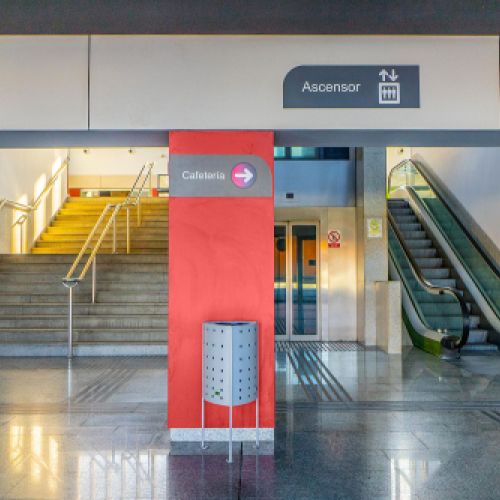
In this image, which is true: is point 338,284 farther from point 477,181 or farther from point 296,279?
point 477,181

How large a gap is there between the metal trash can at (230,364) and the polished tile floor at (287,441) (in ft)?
1.37

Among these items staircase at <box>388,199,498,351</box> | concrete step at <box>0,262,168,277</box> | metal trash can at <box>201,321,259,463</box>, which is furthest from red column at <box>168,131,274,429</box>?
concrete step at <box>0,262,168,277</box>

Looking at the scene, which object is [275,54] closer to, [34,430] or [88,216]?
[34,430]

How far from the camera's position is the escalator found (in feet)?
26.3

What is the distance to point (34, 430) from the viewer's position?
415cm

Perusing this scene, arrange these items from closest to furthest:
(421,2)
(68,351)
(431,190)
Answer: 1. (421,2)
2. (68,351)
3. (431,190)

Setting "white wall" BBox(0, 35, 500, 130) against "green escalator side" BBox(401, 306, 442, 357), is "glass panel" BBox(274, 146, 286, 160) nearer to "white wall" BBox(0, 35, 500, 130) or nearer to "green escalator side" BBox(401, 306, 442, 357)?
"green escalator side" BBox(401, 306, 442, 357)

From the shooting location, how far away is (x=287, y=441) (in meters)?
3.88

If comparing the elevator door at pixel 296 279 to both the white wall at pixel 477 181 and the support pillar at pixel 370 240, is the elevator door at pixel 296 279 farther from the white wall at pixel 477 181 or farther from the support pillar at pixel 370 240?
the white wall at pixel 477 181

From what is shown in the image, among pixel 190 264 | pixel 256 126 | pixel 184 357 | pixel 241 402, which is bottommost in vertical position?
pixel 241 402

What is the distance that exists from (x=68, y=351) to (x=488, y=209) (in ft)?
25.3

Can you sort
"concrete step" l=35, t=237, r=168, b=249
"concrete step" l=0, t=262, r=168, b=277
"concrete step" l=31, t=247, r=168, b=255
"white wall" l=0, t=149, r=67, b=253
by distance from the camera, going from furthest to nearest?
"concrete step" l=35, t=237, r=168, b=249, "concrete step" l=31, t=247, r=168, b=255, "white wall" l=0, t=149, r=67, b=253, "concrete step" l=0, t=262, r=168, b=277

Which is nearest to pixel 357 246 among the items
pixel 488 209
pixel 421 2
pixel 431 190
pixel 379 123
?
pixel 488 209

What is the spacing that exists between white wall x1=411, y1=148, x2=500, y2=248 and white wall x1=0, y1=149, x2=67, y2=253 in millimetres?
9335
